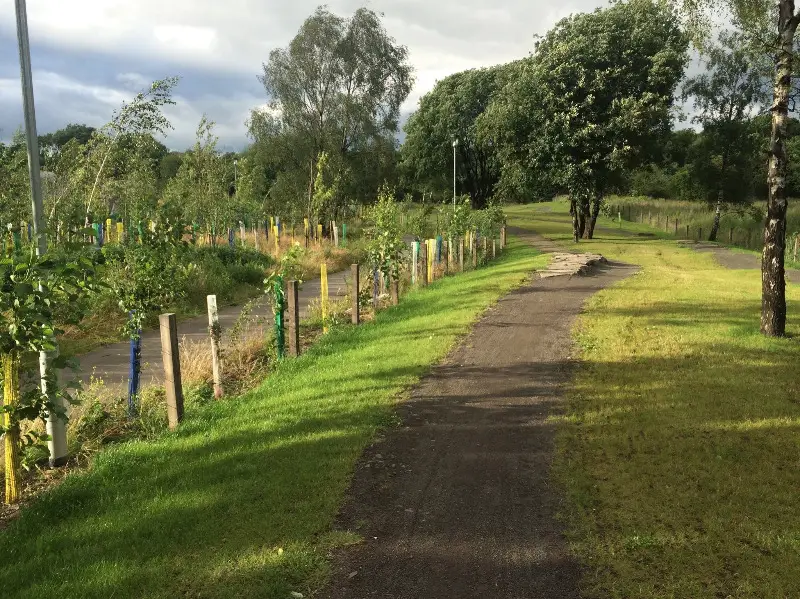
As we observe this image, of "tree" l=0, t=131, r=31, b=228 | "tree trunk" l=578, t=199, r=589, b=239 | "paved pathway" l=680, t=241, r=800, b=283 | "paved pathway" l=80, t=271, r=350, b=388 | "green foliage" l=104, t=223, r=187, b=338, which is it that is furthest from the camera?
"tree trunk" l=578, t=199, r=589, b=239

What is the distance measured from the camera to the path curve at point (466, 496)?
3.77m

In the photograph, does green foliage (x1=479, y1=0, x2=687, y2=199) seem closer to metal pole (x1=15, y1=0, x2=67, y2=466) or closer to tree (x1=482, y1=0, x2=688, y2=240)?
tree (x1=482, y1=0, x2=688, y2=240)

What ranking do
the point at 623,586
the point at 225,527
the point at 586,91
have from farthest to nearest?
the point at 586,91
the point at 225,527
the point at 623,586

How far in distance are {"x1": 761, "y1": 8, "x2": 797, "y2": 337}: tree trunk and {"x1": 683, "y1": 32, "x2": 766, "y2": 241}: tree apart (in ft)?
89.5

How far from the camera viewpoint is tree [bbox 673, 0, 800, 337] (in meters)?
9.47

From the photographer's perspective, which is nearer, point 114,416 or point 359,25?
point 114,416

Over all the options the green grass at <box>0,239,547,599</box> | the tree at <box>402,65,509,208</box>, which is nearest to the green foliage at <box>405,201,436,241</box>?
the green grass at <box>0,239,547,599</box>

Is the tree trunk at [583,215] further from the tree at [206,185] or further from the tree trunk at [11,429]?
the tree trunk at [11,429]

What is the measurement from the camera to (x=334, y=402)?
7.09 meters

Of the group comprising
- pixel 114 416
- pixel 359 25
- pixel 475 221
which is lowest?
pixel 114 416

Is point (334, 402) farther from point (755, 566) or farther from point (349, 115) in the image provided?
point (349, 115)

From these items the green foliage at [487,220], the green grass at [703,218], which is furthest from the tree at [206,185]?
the green grass at [703,218]

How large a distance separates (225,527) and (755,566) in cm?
348

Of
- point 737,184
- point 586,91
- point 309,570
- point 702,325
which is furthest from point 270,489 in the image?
point 737,184
